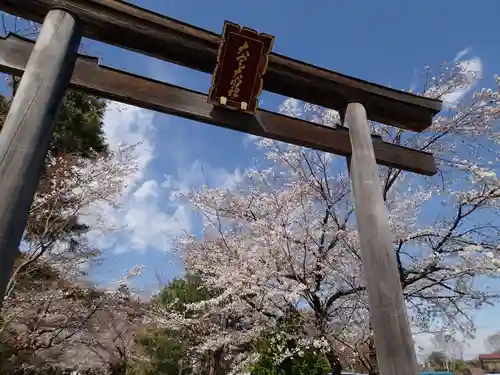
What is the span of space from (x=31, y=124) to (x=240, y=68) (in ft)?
5.67

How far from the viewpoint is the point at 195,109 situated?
2.97 metres

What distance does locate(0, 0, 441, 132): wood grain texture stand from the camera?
2758mm

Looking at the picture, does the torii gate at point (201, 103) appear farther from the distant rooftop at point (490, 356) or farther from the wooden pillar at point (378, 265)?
the distant rooftop at point (490, 356)

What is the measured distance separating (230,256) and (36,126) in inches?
284

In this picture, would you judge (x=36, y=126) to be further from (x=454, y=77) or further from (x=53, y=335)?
(x=454, y=77)

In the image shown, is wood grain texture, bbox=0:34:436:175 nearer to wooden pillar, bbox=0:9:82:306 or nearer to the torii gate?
the torii gate

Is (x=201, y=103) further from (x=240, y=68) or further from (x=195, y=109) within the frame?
(x=240, y=68)

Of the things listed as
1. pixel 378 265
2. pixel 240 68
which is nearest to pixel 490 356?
pixel 378 265

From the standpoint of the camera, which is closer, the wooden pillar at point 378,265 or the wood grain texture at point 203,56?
the wooden pillar at point 378,265

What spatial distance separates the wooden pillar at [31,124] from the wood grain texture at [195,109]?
0.16m

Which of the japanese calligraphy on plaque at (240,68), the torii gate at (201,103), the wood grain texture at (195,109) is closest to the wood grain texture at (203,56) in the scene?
the torii gate at (201,103)

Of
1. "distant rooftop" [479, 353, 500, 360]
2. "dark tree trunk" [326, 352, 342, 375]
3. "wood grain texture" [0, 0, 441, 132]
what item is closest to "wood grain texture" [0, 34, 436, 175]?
"wood grain texture" [0, 0, 441, 132]

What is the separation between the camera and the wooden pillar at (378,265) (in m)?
2.46

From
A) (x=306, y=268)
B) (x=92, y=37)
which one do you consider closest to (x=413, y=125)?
(x=92, y=37)
